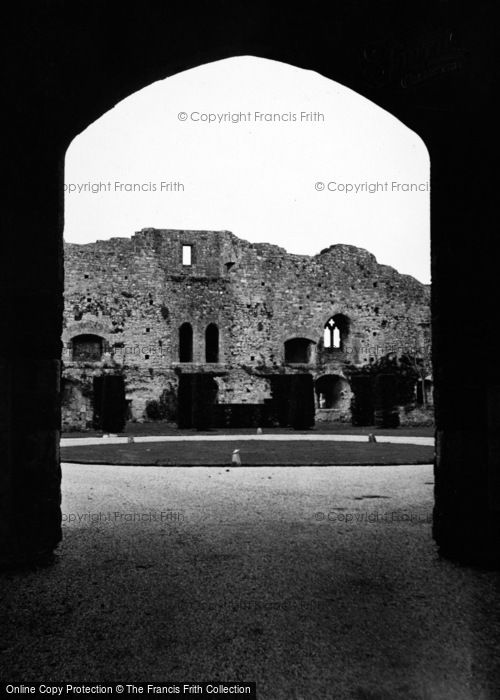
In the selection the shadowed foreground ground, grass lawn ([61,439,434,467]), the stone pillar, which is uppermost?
the stone pillar

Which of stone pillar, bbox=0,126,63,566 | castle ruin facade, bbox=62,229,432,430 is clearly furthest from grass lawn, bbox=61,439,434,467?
castle ruin facade, bbox=62,229,432,430

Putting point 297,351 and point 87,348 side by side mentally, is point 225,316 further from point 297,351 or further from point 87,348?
point 87,348

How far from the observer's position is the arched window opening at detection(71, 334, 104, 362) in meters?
22.0

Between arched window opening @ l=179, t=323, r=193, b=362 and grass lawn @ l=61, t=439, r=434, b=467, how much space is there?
11040 millimetres

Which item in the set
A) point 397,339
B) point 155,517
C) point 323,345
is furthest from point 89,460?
point 397,339

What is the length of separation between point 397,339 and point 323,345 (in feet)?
10.2

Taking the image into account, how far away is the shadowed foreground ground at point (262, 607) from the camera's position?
6.93ft

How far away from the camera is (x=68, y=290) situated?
866 inches

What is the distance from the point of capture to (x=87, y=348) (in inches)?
876

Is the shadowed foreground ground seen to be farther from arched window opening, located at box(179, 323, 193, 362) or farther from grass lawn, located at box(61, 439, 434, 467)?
arched window opening, located at box(179, 323, 193, 362)

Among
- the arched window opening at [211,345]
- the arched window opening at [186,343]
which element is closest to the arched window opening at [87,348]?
the arched window opening at [186,343]

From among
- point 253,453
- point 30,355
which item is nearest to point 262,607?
point 30,355

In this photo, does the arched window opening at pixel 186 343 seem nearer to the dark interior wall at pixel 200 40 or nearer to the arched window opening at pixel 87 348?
the arched window opening at pixel 87 348

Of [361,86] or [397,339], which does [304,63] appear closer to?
[361,86]
